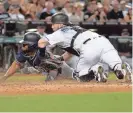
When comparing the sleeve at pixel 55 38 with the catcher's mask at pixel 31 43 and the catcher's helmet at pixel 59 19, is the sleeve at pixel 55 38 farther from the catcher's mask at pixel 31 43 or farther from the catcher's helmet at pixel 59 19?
the catcher's mask at pixel 31 43

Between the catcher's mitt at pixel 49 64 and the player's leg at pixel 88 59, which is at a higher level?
the player's leg at pixel 88 59

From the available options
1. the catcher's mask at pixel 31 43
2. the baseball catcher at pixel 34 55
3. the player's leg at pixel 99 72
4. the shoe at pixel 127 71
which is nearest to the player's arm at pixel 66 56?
the baseball catcher at pixel 34 55

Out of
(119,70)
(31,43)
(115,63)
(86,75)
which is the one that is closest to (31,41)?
(31,43)

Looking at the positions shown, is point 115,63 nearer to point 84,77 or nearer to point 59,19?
point 84,77

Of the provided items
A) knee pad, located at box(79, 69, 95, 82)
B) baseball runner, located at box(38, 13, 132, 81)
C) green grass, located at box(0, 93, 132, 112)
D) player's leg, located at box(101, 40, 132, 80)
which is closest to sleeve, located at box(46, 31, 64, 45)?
baseball runner, located at box(38, 13, 132, 81)

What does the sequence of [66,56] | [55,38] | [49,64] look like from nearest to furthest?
[55,38], [49,64], [66,56]

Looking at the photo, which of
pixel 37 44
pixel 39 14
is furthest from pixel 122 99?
pixel 39 14

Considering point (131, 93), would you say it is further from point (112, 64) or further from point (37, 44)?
point (37, 44)
